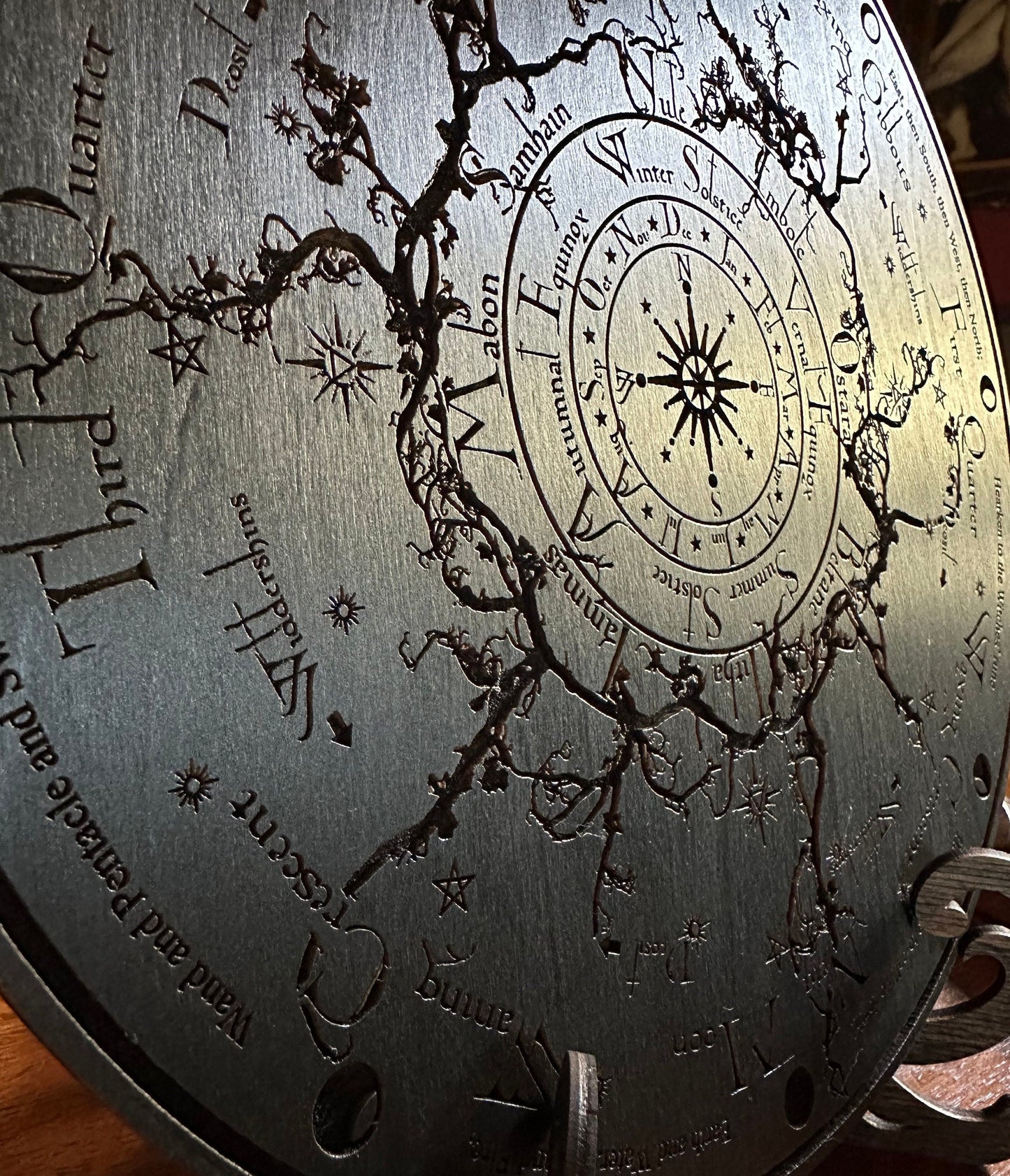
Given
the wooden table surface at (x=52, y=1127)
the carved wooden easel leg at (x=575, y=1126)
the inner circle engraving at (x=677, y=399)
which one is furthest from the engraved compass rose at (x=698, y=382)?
the wooden table surface at (x=52, y=1127)

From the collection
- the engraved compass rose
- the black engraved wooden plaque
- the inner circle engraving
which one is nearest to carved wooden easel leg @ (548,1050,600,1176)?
the black engraved wooden plaque

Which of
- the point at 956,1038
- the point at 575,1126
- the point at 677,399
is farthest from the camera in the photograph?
the point at 956,1038

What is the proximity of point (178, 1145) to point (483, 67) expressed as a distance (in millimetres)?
554

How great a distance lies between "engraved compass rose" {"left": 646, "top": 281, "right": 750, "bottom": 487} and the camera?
0.77 metres

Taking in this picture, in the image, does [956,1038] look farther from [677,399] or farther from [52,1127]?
[52,1127]

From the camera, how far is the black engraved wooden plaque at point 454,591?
1.53 ft

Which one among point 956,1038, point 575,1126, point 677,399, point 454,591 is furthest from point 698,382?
point 956,1038

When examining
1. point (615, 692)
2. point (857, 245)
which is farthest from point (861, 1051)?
point (857, 245)

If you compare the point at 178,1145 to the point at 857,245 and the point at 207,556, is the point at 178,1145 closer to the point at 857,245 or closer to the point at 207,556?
the point at 207,556

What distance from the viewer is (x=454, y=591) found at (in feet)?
1.98

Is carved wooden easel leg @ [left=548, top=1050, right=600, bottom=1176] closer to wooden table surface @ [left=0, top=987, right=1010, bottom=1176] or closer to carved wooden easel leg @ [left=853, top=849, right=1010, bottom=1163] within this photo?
wooden table surface @ [left=0, top=987, right=1010, bottom=1176]

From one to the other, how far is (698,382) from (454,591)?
0.91 feet

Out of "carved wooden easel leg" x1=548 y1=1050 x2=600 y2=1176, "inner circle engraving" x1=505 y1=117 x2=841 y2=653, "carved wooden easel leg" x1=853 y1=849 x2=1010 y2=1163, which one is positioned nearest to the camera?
"carved wooden easel leg" x1=548 y1=1050 x2=600 y2=1176

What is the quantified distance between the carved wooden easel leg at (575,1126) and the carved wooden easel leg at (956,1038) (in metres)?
0.43
